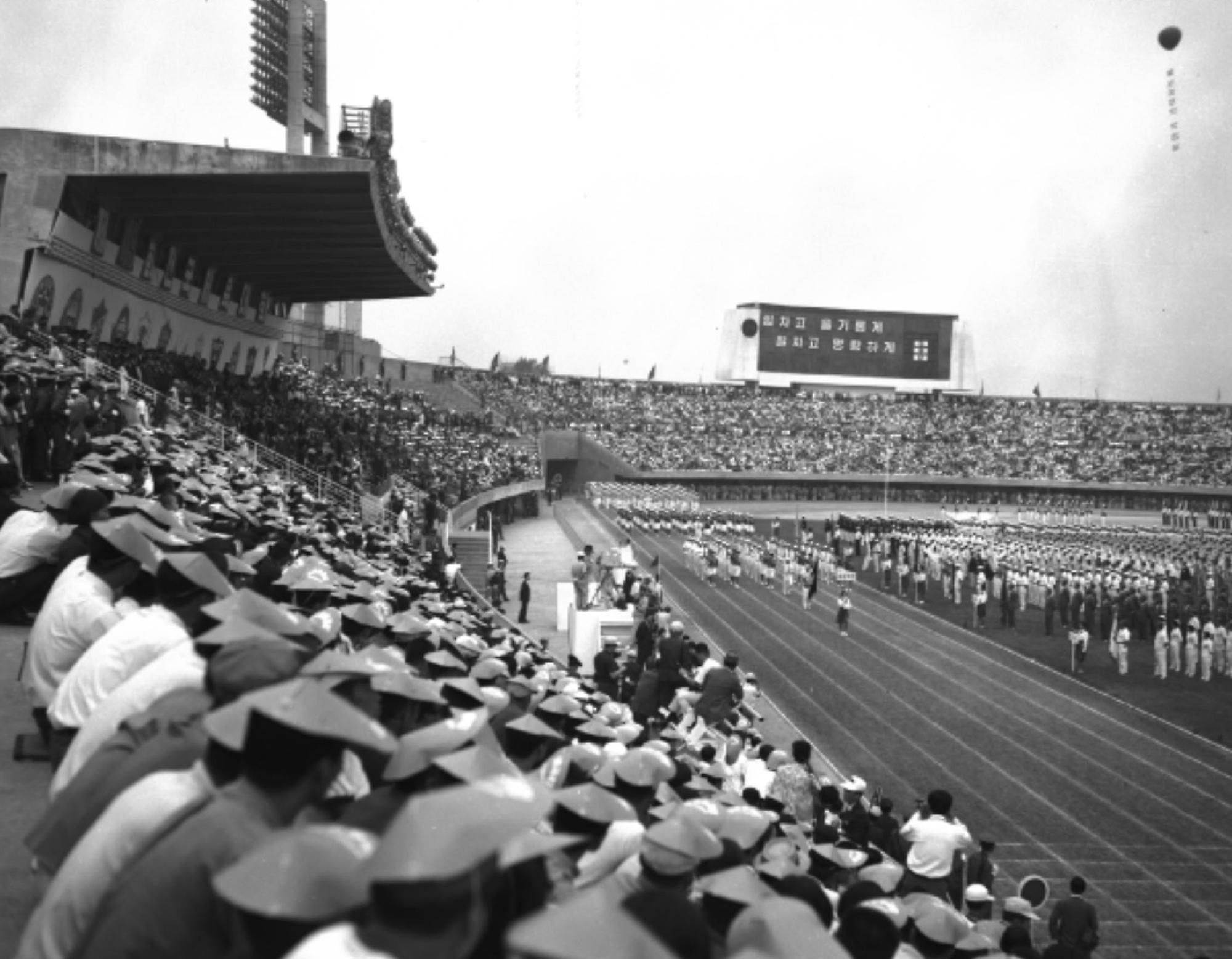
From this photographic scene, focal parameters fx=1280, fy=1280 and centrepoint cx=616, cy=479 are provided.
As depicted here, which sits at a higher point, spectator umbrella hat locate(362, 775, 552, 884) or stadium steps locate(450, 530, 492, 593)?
spectator umbrella hat locate(362, 775, 552, 884)

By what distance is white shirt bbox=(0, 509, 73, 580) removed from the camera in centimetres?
704

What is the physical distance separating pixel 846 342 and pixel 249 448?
5645 cm

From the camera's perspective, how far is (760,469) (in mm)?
77188

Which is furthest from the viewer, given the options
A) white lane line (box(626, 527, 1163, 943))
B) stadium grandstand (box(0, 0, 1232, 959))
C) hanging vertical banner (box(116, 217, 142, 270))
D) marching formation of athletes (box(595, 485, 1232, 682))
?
hanging vertical banner (box(116, 217, 142, 270))

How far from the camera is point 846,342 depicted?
76.4 metres

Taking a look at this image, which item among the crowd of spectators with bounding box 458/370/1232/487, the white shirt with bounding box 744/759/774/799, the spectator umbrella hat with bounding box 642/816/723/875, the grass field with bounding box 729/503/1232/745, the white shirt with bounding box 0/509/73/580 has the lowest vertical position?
the grass field with bounding box 729/503/1232/745

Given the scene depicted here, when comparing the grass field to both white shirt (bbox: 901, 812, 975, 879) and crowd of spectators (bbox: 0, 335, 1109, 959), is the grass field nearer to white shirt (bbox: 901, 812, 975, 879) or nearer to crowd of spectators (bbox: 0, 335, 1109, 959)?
white shirt (bbox: 901, 812, 975, 879)

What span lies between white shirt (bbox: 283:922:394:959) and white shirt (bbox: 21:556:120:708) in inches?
129

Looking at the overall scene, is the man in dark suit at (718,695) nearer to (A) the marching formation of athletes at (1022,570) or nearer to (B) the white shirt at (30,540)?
(B) the white shirt at (30,540)

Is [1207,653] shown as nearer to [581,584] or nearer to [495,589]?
[581,584]

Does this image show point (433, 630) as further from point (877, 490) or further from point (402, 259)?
point (877, 490)

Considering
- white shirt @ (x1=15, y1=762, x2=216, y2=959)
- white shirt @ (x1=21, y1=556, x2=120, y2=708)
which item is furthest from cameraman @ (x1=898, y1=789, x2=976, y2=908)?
white shirt @ (x1=15, y1=762, x2=216, y2=959)

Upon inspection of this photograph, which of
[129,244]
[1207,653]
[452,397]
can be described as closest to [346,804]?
[1207,653]

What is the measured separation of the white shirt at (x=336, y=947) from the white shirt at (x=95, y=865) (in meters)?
0.83
